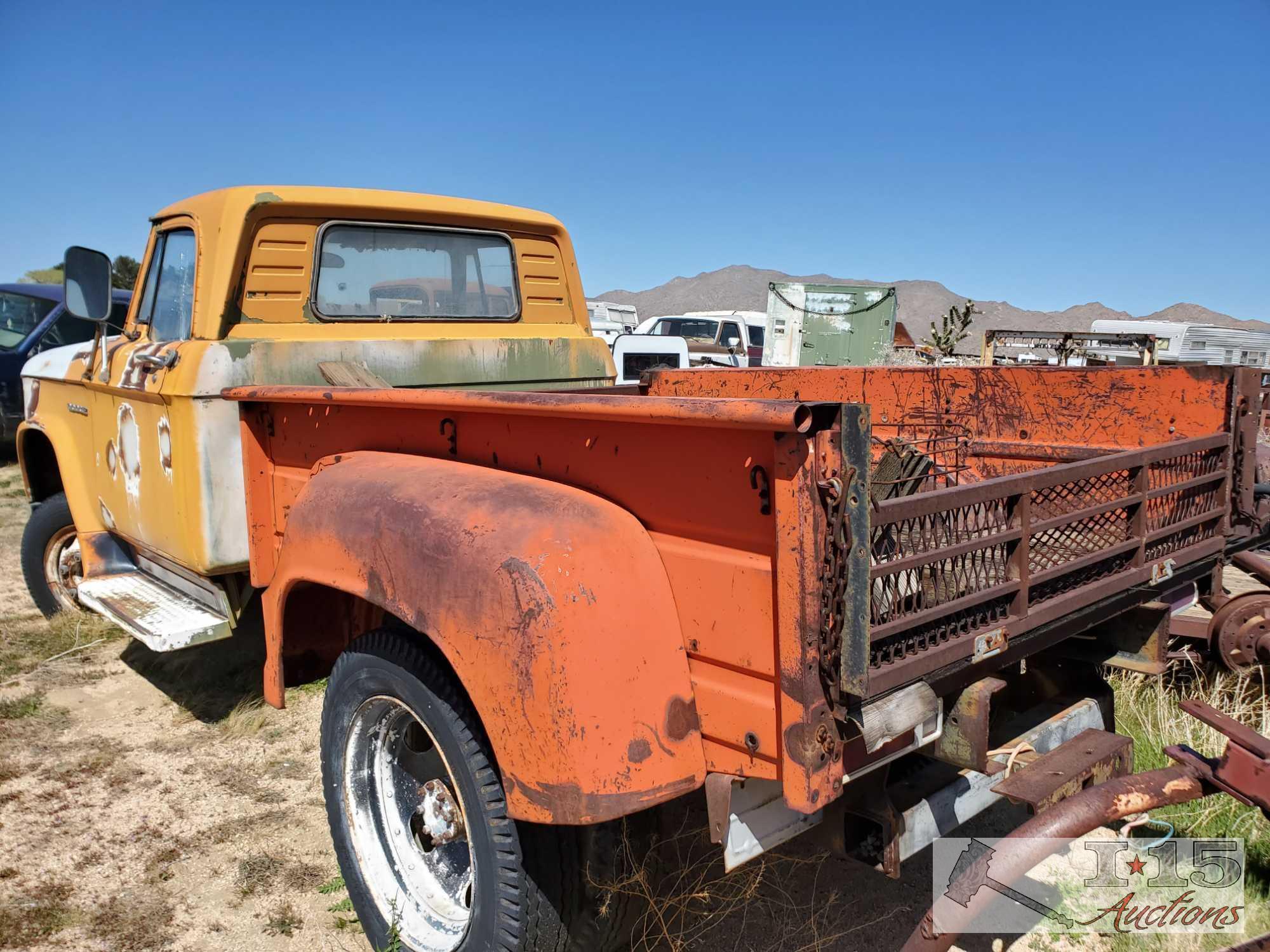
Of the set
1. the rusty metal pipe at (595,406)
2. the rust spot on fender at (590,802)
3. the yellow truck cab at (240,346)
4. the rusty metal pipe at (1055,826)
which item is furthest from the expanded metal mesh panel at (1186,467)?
the yellow truck cab at (240,346)

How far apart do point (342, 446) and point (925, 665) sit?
176 centimetres

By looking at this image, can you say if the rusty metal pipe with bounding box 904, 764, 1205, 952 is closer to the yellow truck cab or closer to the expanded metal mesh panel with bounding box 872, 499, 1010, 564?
the expanded metal mesh panel with bounding box 872, 499, 1010, 564

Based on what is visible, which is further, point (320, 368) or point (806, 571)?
point (320, 368)

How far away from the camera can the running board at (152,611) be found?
3.14 m

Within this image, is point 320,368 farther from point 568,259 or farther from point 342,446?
point 568,259

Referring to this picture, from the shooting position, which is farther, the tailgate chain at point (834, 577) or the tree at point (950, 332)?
the tree at point (950, 332)

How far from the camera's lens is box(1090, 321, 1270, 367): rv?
609 inches


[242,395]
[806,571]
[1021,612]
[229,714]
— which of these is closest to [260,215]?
[242,395]

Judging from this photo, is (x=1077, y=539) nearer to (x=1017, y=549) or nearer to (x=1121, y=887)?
(x=1017, y=549)

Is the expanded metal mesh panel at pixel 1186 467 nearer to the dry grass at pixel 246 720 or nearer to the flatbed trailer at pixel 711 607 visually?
the flatbed trailer at pixel 711 607

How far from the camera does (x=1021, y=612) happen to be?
6.32ft

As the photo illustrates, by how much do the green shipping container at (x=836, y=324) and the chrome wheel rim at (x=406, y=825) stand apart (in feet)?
42.2

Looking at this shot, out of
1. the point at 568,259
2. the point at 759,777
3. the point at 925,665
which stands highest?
the point at 568,259

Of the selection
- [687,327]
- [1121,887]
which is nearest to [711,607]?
[1121,887]
